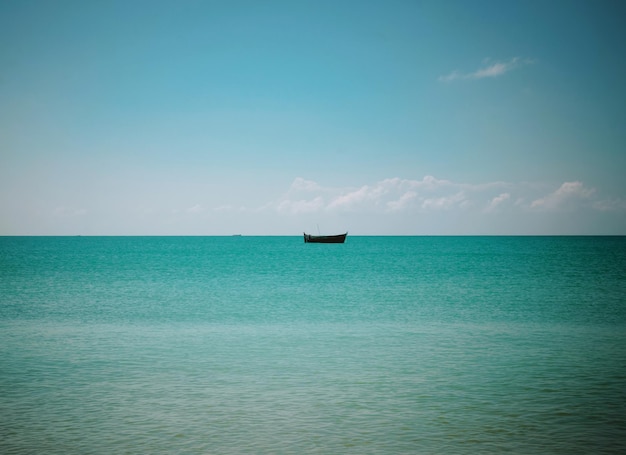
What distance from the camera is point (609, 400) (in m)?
14.1

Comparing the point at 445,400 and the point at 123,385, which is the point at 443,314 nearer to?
the point at 445,400

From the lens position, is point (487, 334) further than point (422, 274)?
No

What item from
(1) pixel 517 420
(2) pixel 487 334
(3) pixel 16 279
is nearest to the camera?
(1) pixel 517 420

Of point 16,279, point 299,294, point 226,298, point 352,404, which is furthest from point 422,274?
point 352,404

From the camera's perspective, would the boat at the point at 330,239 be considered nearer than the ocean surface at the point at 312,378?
No

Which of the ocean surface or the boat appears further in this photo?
the boat

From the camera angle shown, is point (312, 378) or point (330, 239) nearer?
point (312, 378)

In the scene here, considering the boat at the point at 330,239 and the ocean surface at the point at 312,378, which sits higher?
the boat at the point at 330,239

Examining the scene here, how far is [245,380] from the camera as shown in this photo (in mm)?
16078

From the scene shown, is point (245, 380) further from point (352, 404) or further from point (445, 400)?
point (445, 400)

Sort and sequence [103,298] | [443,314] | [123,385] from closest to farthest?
1. [123,385]
2. [443,314]
3. [103,298]

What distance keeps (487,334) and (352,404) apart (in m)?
A: 13.0

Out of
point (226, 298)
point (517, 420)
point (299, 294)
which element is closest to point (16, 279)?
point (226, 298)

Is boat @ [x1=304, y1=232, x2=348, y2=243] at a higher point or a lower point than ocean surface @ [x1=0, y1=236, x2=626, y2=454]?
higher
